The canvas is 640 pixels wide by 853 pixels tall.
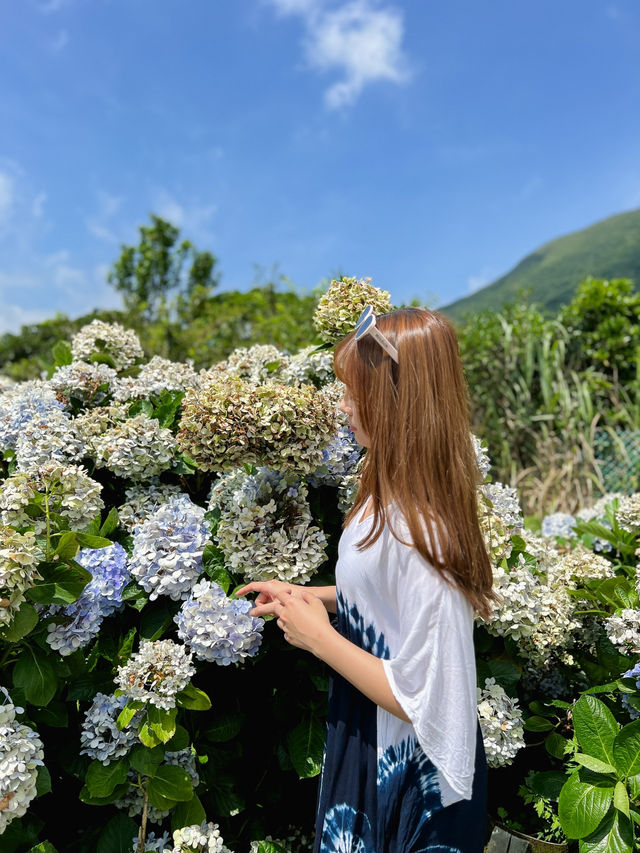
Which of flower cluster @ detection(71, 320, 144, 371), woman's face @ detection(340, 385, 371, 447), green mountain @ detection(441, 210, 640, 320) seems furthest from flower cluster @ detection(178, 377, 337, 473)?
green mountain @ detection(441, 210, 640, 320)

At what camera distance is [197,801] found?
192cm

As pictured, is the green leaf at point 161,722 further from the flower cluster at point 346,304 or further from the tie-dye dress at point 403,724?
the flower cluster at point 346,304

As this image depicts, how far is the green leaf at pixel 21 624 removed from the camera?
1701mm

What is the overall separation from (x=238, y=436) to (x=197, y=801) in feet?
3.54

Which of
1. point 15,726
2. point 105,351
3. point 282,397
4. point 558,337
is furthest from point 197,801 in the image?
point 558,337

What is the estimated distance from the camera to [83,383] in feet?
8.94

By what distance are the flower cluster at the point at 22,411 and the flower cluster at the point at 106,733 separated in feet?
3.53

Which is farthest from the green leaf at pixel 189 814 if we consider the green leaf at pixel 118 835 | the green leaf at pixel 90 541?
the green leaf at pixel 90 541

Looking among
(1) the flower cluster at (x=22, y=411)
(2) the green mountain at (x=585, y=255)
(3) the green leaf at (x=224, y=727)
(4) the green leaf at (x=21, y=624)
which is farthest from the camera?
(2) the green mountain at (x=585, y=255)

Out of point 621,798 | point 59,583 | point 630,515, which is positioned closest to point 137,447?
point 59,583

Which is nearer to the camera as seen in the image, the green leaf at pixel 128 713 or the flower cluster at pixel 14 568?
the flower cluster at pixel 14 568

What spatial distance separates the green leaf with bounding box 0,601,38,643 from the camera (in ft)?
5.58

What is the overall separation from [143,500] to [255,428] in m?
0.71

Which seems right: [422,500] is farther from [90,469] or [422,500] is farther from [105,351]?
[105,351]
